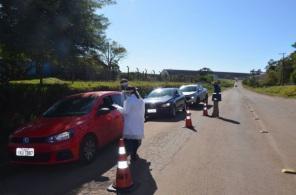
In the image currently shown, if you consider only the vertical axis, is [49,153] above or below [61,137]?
below

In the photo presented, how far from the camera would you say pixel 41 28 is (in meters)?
12.3

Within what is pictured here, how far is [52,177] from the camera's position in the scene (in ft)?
25.7

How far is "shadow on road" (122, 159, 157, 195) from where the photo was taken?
6.67 metres

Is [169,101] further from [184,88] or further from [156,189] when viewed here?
[156,189]

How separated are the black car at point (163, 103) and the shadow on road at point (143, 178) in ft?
32.3

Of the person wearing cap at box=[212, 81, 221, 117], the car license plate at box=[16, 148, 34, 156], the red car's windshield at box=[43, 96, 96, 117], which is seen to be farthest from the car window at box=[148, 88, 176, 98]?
the car license plate at box=[16, 148, 34, 156]

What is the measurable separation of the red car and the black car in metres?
8.26

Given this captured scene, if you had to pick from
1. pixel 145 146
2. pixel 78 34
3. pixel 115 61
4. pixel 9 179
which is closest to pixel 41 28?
pixel 78 34

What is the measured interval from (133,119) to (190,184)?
235cm

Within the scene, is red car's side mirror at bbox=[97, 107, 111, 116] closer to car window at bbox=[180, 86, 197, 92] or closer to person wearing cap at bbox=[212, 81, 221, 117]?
person wearing cap at bbox=[212, 81, 221, 117]

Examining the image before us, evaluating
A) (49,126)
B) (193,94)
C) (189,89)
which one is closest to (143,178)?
(49,126)

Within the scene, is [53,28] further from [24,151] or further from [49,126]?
[24,151]

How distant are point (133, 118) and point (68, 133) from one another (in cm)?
147

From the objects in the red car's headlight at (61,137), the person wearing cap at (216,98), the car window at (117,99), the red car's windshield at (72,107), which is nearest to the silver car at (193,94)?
the person wearing cap at (216,98)
